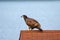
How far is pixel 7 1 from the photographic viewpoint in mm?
4957

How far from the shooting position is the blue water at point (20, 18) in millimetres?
2664

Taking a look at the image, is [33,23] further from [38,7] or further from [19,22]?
[38,7]

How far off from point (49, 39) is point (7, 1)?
13.5ft

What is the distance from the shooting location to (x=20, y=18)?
3307mm

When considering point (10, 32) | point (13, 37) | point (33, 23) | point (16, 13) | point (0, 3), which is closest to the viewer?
point (33, 23)

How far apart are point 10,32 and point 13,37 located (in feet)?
0.61

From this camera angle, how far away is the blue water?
8.74 feet

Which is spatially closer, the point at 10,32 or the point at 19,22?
the point at 10,32

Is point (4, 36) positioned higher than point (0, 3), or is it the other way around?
point (0, 3)

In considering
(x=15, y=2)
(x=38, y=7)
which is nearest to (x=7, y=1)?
(x=15, y=2)

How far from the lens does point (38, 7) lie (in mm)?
4258

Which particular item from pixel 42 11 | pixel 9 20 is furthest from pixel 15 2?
pixel 9 20

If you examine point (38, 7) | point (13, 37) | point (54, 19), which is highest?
point (38, 7)

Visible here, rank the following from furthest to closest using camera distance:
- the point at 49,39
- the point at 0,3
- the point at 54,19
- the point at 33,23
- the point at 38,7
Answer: the point at 0,3
the point at 38,7
the point at 54,19
the point at 33,23
the point at 49,39
